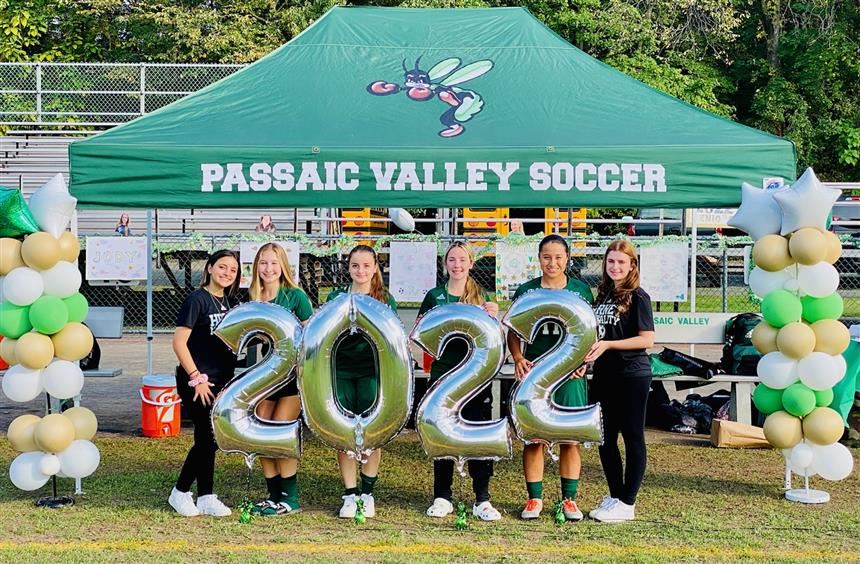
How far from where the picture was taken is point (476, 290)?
6.55 metres

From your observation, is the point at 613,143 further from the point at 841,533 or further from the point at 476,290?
the point at 841,533

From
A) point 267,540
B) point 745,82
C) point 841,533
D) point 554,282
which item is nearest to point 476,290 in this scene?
point 554,282

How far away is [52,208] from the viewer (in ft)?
21.8

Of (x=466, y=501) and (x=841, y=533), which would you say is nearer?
(x=841, y=533)

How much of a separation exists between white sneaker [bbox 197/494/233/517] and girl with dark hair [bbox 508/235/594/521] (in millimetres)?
1716

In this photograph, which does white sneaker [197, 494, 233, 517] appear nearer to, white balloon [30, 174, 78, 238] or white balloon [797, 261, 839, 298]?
white balloon [30, 174, 78, 238]

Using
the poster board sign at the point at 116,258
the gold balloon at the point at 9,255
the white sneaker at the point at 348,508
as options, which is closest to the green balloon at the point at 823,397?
the white sneaker at the point at 348,508

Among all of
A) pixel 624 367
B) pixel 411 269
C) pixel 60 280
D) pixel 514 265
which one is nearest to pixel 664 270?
pixel 514 265

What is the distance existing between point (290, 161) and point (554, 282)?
1900 mm

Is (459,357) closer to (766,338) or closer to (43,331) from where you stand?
(766,338)

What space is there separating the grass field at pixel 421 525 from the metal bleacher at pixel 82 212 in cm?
1153

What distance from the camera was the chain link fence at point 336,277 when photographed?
13.9m

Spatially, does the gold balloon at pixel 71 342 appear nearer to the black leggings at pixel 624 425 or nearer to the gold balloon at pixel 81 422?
the gold balloon at pixel 81 422

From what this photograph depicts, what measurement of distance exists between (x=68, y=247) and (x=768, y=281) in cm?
423
